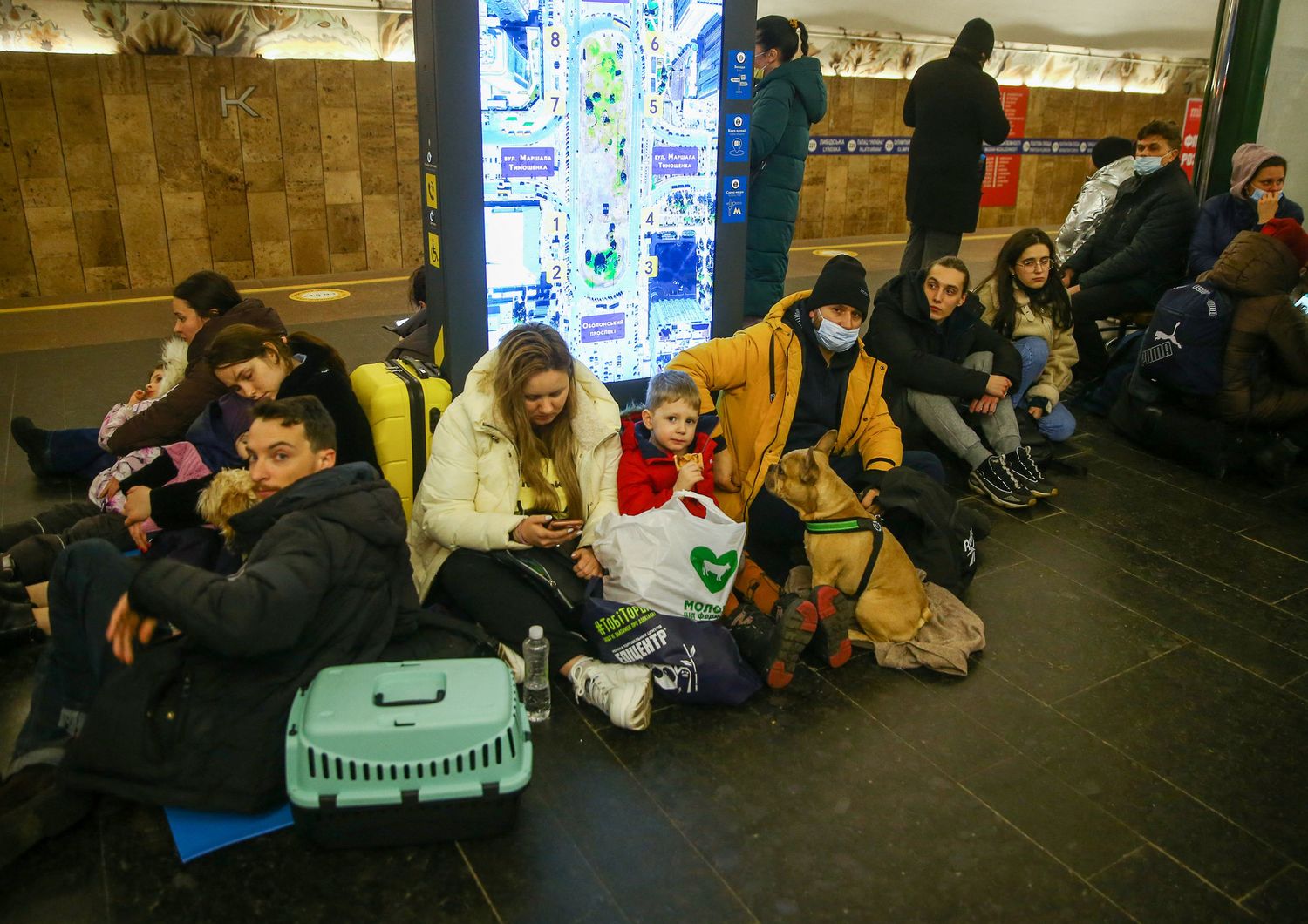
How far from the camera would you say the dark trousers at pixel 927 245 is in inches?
267

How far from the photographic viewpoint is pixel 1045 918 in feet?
7.88

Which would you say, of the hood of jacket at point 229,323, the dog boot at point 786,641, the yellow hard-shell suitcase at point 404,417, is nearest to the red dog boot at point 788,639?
the dog boot at point 786,641

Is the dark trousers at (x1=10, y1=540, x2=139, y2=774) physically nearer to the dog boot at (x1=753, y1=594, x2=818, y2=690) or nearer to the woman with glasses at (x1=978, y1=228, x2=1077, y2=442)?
the dog boot at (x1=753, y1=594, x2=818, y2=690)

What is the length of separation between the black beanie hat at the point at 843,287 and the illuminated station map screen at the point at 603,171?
2.77ft

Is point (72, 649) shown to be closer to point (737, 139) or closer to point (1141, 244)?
point (737, 139)

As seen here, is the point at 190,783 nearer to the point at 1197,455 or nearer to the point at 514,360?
the point at 514,360

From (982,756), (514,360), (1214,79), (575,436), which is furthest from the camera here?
(1214,79)

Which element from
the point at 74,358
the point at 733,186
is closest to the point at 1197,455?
the point at 733,186

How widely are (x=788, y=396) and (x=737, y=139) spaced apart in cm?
134

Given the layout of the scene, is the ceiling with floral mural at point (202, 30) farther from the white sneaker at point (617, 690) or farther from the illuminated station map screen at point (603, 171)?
the white sneaker at point (617, 690)

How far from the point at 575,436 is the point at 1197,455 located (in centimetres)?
384

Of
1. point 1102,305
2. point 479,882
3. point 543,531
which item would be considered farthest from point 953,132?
point 479,882

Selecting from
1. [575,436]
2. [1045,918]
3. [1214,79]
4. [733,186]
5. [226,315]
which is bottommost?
[1045,918]

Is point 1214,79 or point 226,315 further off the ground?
point 1214,79
